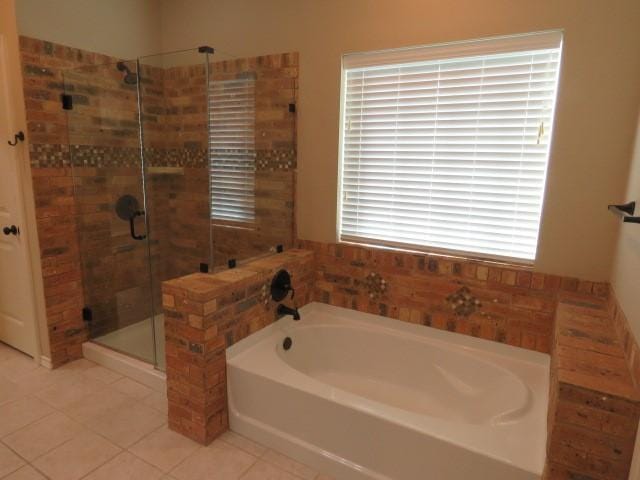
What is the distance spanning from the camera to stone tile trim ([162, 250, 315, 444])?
188cm

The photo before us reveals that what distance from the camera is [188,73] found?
8.21 feet

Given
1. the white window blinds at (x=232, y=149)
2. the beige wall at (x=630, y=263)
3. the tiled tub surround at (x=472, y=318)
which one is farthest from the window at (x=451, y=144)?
the white window blinds at (x=232, y=149)

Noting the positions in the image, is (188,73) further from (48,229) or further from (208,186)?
(48,229)

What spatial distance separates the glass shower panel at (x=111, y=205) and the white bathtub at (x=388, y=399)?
3.22ft

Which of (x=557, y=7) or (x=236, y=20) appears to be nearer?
(x=557, y=7)

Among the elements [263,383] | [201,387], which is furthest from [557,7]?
[201,387]

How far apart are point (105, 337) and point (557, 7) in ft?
11.1

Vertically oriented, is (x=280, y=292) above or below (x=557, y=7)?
below

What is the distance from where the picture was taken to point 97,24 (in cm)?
272

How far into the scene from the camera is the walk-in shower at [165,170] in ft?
8.30

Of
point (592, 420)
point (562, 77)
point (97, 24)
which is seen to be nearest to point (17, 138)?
point (97, 24)

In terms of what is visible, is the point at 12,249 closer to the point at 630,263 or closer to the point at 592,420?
the point at 592,420

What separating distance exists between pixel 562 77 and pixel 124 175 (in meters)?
2.70

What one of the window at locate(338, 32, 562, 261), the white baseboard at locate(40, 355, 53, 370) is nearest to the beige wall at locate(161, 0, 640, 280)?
the window at locate(338, 32, 562, 261)
